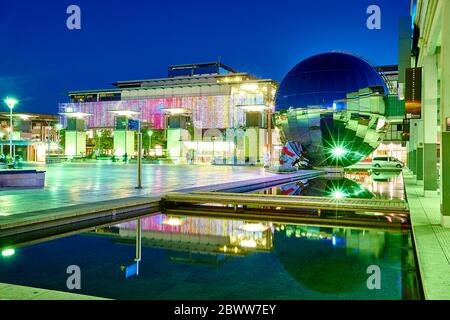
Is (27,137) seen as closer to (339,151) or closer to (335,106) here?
(339,151)

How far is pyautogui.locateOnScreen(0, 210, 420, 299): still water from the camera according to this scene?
4895 millimetres

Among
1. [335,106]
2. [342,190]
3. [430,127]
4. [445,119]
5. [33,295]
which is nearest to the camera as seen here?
[33,295]

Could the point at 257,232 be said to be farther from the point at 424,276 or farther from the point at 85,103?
the point at 85,103

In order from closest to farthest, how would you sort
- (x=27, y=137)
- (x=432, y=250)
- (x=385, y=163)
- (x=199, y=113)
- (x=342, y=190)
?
1. (x=432, y=250)
2. (x=342, y=190)
3. (x=385, y=163)
4. (x=199, y=113)
5. (x=27, y=137)

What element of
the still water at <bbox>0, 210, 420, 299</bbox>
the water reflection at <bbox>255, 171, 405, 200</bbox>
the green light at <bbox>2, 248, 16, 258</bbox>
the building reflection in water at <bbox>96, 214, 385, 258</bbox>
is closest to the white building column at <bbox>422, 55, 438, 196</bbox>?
the water reflection at <bbox>255, 171, 405, 200</bbox>

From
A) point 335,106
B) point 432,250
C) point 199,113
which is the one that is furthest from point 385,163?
point 432,250

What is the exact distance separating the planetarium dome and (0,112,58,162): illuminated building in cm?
3315

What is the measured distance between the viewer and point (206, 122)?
73125 mm

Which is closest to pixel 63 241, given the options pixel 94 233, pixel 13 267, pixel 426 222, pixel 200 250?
pixel 94 233

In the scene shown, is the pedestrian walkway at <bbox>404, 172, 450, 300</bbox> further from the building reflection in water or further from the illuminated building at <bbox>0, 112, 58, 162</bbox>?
the illuminated building at <bbox>0, 112, 58, 162</bbox>

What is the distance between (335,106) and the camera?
21.9m

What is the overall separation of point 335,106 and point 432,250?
1648 centimetres

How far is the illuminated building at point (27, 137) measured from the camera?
203ft

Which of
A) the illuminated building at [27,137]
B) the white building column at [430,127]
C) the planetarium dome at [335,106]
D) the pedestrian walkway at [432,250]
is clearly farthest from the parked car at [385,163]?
the illuminated building at [27,137]
